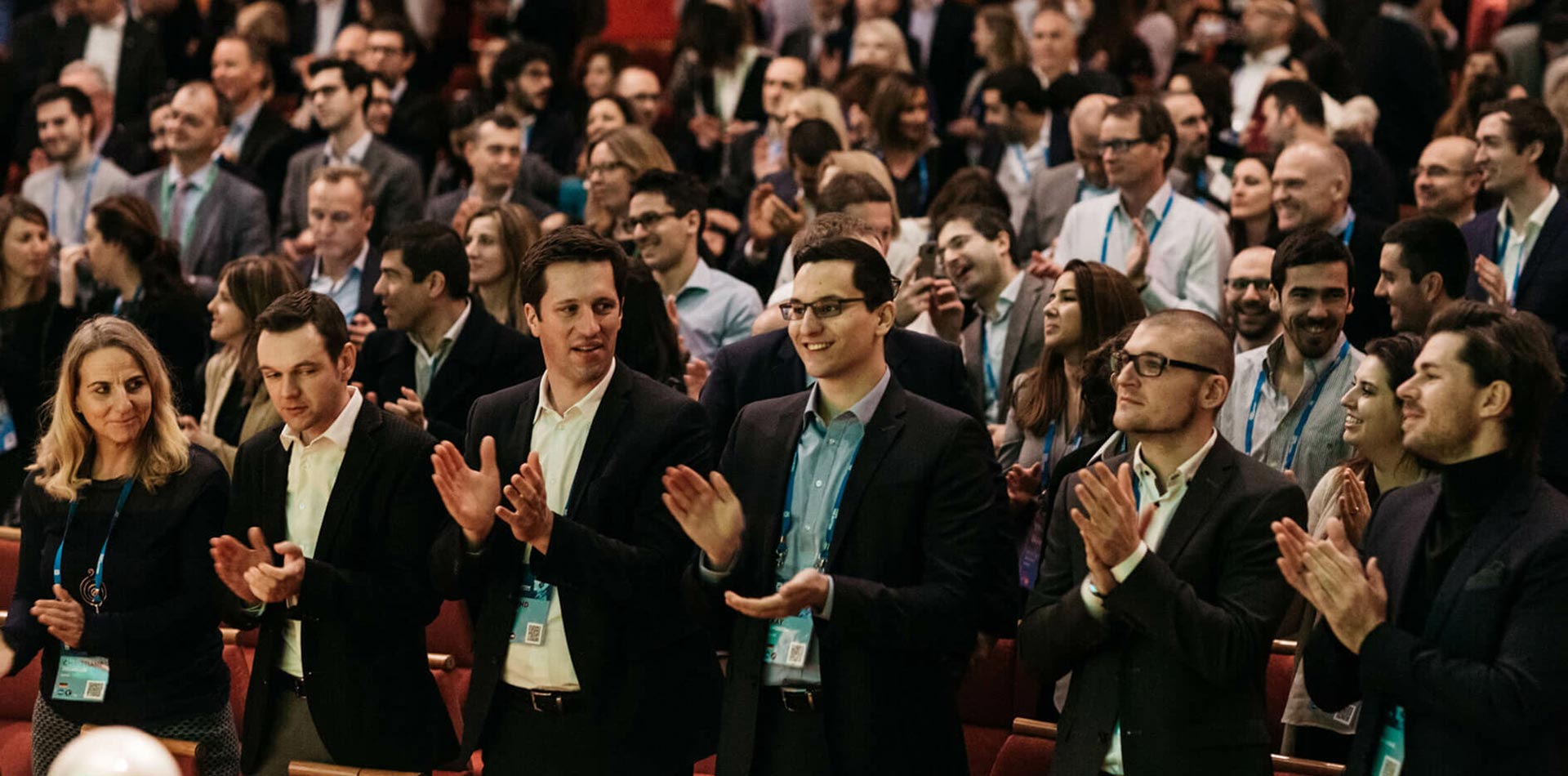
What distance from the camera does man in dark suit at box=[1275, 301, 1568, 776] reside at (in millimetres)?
3209

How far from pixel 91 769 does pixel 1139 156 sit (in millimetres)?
4914

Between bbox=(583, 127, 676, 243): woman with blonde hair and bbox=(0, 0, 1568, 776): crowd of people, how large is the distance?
25mm

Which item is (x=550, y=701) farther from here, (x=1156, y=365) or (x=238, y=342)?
(x=238, y=342)

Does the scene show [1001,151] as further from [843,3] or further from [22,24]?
[22,24]

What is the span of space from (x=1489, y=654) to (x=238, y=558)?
236cm

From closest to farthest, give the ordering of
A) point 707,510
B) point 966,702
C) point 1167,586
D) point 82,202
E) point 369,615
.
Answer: point 1167,586
point 707,510
point 369,615
point 966,702
point 82,202

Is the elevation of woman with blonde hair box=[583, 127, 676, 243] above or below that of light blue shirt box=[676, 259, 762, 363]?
above

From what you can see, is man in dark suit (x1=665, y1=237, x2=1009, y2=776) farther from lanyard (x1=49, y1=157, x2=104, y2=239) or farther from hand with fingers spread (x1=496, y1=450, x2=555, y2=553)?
lanyard (x1=49, y1=157, x2=104, y2=239)

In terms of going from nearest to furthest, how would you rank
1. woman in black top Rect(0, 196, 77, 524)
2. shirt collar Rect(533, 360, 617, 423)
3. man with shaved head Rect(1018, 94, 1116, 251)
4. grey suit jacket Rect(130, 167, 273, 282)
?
shirt collar Rect(533, 360, 617, 423) → woman in black top Rect(0, 196, 77, 524) → man with shaved head Rect(1018, 94, 1116, 251) → grey suit jacket Rect(130, 167, 273, 282)

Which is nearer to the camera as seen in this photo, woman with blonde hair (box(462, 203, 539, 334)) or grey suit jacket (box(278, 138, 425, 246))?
woman with blonde hair (box(462, 203, 539, 334))

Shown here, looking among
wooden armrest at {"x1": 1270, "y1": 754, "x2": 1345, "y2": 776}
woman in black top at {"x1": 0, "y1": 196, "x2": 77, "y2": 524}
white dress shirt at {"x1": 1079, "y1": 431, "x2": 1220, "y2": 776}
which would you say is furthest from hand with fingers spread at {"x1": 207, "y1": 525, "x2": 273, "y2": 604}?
woman in black top at {"x1": 0, "y1": 196, "x2": 77, "y2": 524}

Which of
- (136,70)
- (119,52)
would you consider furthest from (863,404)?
(119,52)

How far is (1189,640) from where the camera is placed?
3.39 m

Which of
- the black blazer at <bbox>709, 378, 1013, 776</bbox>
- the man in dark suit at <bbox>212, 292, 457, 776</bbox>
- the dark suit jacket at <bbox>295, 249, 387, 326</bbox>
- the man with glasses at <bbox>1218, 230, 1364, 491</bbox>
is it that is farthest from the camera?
the dark suit jacket at <bbox>295, 249, 387, 326</bbox>
